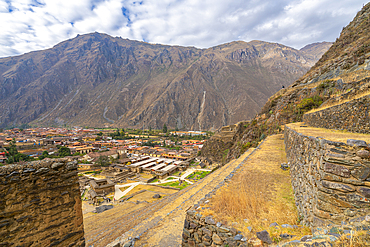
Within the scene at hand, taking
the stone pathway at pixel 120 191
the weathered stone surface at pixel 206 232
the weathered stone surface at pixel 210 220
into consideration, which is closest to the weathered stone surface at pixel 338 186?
the weathered stone surface at pixel 210 220

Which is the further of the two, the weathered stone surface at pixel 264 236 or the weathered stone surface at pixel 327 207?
the weathered stone surface at pixel 264 236

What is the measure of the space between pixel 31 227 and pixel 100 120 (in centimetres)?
16234

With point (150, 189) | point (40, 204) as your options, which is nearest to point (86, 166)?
point (150, 189)

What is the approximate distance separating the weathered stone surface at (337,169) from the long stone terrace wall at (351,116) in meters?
4.78

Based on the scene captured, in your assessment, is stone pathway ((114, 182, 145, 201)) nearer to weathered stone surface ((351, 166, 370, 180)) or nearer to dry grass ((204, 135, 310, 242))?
dry grass ((204, 135, 310, 242))

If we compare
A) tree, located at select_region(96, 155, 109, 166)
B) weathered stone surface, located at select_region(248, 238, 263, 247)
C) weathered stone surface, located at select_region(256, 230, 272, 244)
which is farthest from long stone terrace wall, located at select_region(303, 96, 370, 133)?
tree, located at select_region(96, 155, 109, 166)

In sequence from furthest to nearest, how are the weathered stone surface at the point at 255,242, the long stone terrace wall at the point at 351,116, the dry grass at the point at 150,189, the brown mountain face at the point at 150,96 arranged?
the brown mountain face at the point at 150,96, the dry grass at the point at 150,189, the long stone terrace wall at the point at 351,116, the weathered stone surface at the point at 255,242

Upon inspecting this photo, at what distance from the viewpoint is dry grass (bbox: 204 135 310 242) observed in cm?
369

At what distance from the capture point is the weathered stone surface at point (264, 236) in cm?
312

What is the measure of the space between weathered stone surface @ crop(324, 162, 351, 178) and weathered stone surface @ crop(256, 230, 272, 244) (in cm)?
175

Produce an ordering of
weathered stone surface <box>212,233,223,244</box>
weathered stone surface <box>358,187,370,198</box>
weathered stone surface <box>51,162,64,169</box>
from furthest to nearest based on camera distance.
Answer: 1. weathered stone surface <box>51,162,64,169</box>
2. weathered stone surface <box>212,233,223,244</box>
3. weathered stone surface <box>358,187,370,198</box>

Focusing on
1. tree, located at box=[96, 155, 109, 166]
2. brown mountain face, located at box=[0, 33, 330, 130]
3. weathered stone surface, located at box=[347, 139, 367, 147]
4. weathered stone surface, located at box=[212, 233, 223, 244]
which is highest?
brown mountain face, located at box=[0, 33, 330, 130]

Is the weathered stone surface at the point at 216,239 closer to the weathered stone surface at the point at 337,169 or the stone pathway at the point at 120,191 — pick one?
the weathered stone surface at the point at 337,169

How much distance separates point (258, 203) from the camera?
14.8 feet
